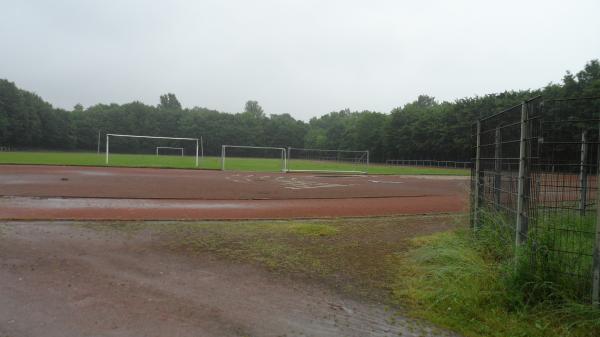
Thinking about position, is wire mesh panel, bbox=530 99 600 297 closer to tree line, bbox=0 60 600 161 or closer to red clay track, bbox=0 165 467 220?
red clay track, bbox=0 165 467 220

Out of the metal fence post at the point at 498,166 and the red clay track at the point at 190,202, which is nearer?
the metal fence post at the point at 498,166

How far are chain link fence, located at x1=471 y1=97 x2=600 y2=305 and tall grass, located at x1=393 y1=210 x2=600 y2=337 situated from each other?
69 mm

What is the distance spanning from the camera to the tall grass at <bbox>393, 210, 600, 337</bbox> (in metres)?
3.75

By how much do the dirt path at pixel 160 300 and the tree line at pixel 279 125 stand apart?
123ft

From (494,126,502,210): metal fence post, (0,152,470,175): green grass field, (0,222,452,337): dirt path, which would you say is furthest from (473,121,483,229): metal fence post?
(0,152,470,175): green grass field

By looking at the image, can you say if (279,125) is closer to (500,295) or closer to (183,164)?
(183,164)

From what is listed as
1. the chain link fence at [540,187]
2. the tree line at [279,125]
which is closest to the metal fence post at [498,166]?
the chain link fence at [540,187]

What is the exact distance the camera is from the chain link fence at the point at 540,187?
425cm

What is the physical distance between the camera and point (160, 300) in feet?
14.1

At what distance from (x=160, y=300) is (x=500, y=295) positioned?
3.67 meters

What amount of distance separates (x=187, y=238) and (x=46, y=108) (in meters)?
92.8

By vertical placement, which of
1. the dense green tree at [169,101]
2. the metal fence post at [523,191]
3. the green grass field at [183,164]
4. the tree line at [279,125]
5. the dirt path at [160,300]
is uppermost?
the dense green tree at [169,101]

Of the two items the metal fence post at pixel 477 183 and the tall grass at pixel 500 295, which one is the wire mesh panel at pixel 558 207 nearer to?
the tall grass at pixel 500 295

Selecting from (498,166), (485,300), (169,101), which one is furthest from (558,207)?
(169,101)
